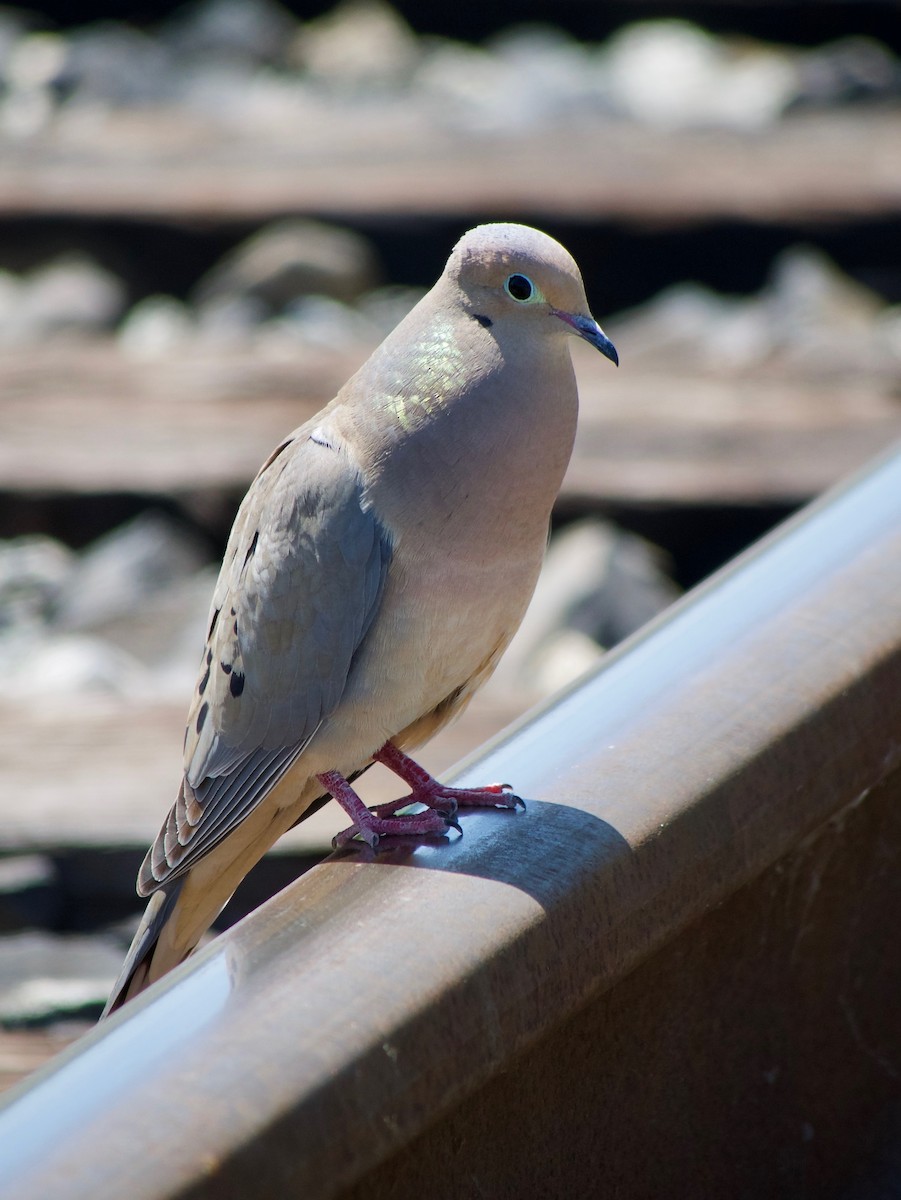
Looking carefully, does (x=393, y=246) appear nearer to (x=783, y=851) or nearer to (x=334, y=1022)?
(x=783, y=851)

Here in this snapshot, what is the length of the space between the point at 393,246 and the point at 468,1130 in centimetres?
436

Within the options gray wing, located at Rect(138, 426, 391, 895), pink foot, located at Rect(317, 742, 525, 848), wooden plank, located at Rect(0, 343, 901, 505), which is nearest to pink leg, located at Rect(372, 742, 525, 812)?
pink foot, located at Rect(317, 742, 525, 848)

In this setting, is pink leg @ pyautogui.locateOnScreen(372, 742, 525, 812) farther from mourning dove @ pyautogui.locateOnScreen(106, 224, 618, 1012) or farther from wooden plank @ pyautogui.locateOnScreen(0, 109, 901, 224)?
wooden plank @ pyautogui.locateOnScreen(0, 109, 901, 224)

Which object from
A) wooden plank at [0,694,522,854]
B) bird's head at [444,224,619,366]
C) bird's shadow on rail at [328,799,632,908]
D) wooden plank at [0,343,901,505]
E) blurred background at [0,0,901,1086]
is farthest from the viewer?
wooden plank at [0,343,901,505]

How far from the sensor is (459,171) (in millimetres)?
5668

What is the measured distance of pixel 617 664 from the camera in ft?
6.48

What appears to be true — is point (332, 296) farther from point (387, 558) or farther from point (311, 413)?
point (387, 558)

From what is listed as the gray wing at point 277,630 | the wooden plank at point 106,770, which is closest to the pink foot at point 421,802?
the gray wing at point 277,630

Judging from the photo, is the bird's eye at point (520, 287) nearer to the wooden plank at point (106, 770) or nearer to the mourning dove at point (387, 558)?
the mourning dove at point (387, 558)

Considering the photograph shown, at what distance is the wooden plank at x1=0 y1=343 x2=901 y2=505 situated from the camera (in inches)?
165

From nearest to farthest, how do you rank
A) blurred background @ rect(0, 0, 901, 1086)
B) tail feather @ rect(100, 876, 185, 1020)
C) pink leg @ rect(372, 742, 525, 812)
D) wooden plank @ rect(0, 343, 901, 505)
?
1. pink leg @ rect(372, 742, 525, 812)
2. tail feather @ rect(100, 876, 185, 1020)
3. blurred background @ rect(0, 0, 901, 1086)
4. wooden plank @ rect(0, 343, 901, 505)

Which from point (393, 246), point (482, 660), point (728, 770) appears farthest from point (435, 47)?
point (728, 770)

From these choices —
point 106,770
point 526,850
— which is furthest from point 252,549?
point 106,770

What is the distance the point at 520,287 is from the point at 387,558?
355 millimetres
